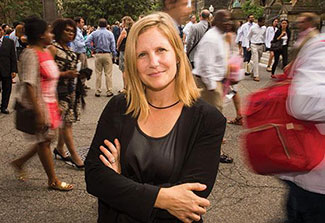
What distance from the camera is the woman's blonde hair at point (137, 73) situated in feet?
5.13

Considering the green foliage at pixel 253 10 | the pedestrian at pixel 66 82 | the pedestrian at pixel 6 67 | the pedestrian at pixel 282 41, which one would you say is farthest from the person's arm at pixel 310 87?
the green foliage at pixel 253 10

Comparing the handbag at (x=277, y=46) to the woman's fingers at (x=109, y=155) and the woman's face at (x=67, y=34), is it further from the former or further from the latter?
the woman's fingers at (x=109, y=155)

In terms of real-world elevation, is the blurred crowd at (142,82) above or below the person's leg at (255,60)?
above

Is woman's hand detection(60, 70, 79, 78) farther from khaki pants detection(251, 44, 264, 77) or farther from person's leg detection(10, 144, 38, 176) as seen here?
khaki pants detection(251, 44, 264, 77)

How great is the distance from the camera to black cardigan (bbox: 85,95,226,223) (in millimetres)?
1462

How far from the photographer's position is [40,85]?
3.31m

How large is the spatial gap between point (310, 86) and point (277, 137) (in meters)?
0.32

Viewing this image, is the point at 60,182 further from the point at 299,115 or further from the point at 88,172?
the point at 299,115

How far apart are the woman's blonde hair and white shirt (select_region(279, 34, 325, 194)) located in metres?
0.49

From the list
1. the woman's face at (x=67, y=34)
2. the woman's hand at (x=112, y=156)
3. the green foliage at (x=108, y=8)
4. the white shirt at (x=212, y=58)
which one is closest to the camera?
the woman's hand at (x=112, y=156)

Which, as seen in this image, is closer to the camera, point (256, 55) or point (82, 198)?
point (82, 198)

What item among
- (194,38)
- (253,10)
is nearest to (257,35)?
(194,38)

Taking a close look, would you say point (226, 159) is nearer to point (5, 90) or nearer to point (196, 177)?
point (196, 177)

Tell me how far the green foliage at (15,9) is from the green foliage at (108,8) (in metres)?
6.58
